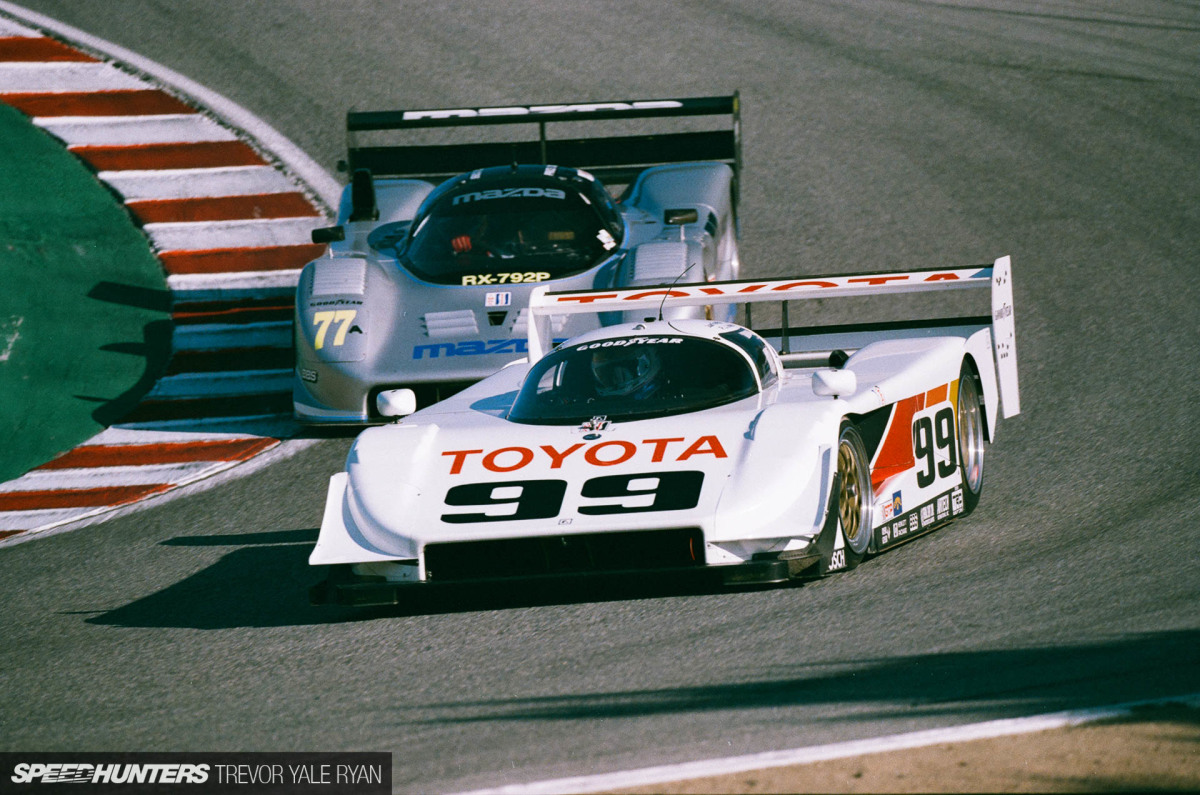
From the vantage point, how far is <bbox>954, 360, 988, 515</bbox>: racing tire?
739 centimetres

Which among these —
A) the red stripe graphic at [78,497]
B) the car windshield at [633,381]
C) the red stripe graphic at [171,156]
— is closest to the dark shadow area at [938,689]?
the car windshield at [633,381]

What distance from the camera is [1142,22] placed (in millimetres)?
17203

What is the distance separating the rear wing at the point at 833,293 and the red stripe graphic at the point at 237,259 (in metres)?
5.05

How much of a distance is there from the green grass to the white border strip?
5.48 feet

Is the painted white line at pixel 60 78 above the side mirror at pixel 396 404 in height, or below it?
above

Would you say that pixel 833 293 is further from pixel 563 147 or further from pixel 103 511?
pixel 563 147

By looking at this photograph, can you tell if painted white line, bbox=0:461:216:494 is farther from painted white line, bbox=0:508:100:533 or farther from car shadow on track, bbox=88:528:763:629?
car shadow on track, bbox=88:528:763:629

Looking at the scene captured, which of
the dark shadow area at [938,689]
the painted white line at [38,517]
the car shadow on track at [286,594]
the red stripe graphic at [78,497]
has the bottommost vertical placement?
the dark shadow area at [938,689]

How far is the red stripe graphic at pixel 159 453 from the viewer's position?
9.69 metres

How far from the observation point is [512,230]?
1034 centimetres

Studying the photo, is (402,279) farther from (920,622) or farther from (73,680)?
(920,622)

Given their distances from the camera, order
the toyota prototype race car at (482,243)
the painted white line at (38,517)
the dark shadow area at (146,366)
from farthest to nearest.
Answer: the dark shadow area at (146,366)
the toyota prototype race car at (482,243)
the painted white line at (38,517)

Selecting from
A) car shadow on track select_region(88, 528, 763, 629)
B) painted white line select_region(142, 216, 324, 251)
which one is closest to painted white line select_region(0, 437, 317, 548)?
car shadow on track select_region(88, 528, 763, 629)

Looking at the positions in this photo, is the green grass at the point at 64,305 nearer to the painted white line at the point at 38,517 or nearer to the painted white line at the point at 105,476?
the painted white line at the point at 105,476
